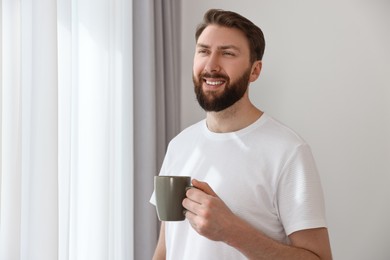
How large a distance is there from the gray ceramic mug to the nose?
0.38 meters

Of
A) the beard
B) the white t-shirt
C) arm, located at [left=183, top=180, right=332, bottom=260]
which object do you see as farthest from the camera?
the beard

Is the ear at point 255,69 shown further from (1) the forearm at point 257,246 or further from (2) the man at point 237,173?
(1) the forearm at point 257,246

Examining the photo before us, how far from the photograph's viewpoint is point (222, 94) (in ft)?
4.54

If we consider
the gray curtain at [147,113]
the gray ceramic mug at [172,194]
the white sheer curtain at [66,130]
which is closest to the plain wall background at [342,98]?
the gray curtain at [147,113]

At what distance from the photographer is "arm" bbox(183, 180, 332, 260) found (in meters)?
1.10

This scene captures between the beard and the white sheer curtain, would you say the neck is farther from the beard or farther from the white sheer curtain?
the white sheer curtain

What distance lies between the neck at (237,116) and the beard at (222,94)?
0.09 feet

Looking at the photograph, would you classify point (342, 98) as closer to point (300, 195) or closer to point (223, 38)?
point (223, 38)

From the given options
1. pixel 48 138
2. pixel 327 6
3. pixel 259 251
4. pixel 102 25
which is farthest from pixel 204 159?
pixel 327 6

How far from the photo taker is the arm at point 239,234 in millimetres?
1101

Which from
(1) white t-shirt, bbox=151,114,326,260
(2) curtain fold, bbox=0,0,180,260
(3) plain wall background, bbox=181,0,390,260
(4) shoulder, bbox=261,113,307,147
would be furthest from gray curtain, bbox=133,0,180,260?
(4) shoulder, bbox=261,113,307,147

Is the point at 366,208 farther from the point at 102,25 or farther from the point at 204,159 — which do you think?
the point at 102,25

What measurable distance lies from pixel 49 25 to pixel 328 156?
1.40 metres

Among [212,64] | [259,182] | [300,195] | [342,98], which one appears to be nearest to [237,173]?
[259,182]
